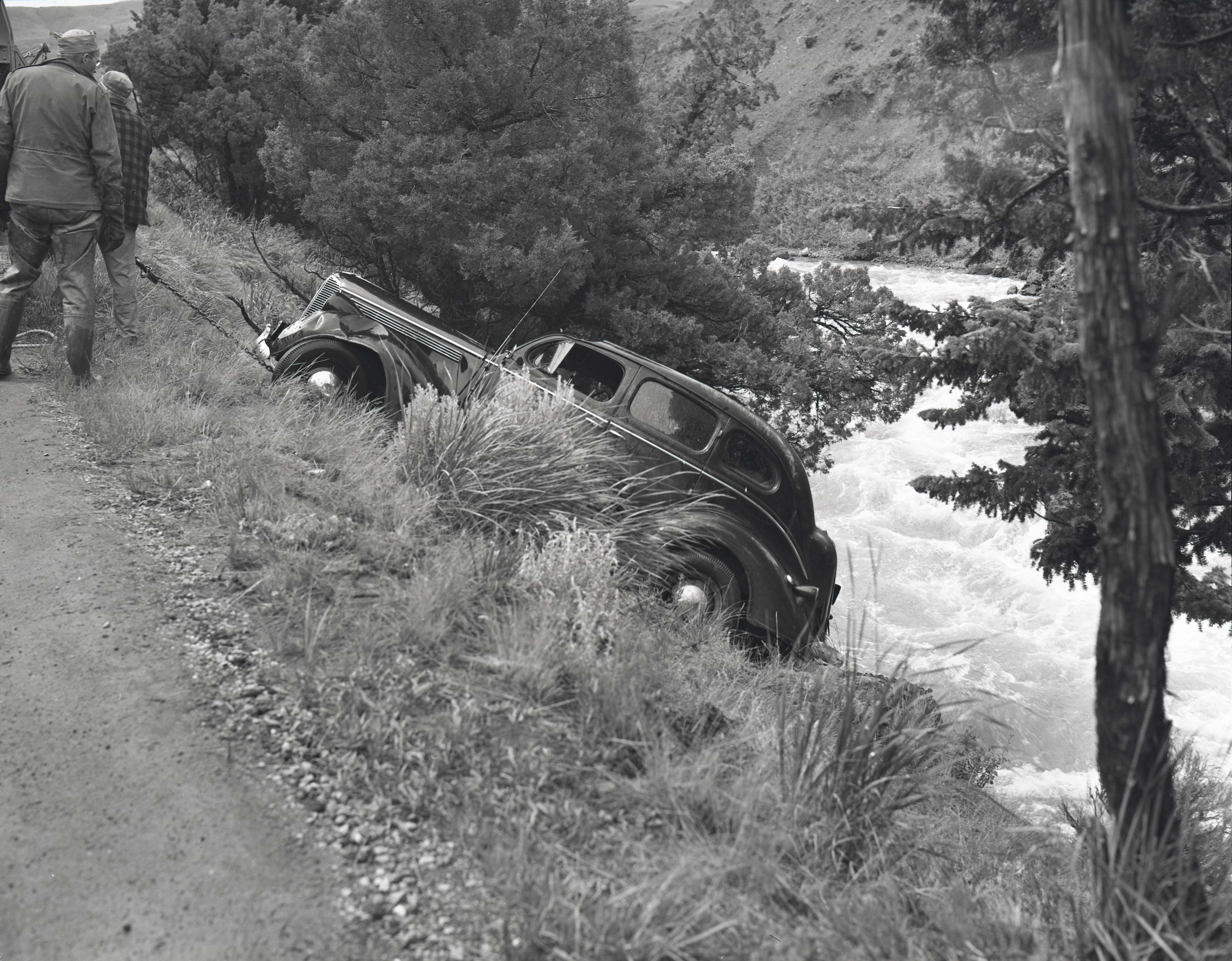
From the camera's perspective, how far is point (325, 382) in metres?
8.71

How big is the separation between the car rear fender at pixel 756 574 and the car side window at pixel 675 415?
27.5 inches

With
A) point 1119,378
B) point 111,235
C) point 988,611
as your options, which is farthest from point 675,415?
point 988,611

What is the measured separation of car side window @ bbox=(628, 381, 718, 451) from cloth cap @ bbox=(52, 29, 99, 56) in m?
4.75

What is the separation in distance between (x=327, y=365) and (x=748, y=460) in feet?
12.1

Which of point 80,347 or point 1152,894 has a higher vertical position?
point 1152,894

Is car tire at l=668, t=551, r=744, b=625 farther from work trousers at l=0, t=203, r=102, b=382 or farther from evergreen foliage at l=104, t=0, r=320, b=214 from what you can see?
evergreen foliage at l=104, t=0, r=320, b=214

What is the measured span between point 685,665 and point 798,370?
895 centimetres

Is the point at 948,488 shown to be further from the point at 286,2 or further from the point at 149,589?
the point at 286,2

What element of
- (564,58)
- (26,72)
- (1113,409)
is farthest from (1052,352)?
(564,58)

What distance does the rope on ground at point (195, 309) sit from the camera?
1006cm

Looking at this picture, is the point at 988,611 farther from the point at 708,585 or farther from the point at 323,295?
the point at 323,295

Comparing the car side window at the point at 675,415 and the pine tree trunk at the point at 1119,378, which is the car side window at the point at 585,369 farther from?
the pine tree trunk at the point at 1119,378

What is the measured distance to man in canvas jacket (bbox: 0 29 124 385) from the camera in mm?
7465

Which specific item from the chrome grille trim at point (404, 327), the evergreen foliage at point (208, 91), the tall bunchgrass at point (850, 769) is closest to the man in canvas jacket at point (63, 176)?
the chrome grille trim at point (404, 327)
